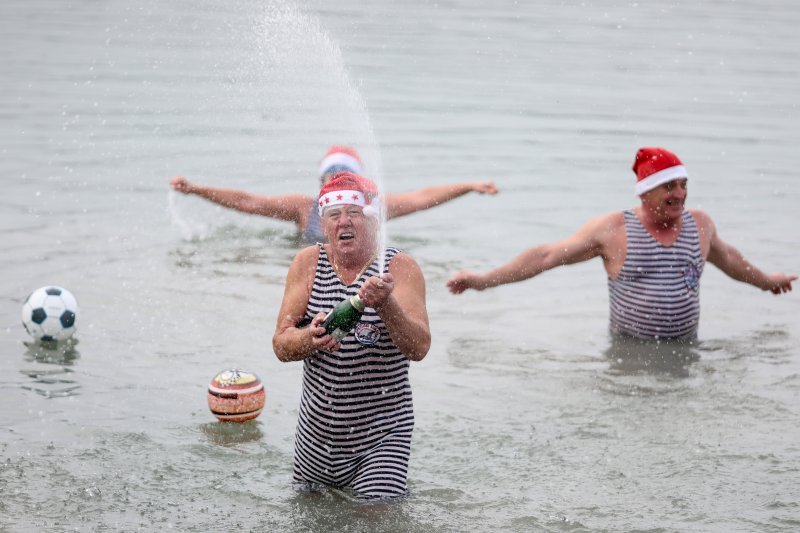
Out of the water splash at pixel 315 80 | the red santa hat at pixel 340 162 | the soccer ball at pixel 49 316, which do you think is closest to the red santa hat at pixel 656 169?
the red santa hat at pixel 340 162

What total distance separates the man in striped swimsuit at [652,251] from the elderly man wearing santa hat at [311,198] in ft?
4.10

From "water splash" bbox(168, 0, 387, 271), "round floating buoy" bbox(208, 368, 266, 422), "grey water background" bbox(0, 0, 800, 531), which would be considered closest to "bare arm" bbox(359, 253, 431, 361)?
"grey water background" bbox(0, 0, 800, 531)

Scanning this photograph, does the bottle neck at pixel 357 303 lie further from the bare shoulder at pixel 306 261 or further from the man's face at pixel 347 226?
the bare shoulder at pixel 306 261

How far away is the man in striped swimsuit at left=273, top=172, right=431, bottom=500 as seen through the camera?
24.0 ft

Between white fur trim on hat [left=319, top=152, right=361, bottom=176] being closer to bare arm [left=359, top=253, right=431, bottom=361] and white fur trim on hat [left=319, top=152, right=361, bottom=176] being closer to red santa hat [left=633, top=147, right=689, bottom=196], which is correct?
red santa hat [left=633, top=147, right=689, bottom=196]

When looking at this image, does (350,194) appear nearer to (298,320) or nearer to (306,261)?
(306,261)

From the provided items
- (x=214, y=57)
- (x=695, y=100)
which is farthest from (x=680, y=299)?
(x=214, y=57)

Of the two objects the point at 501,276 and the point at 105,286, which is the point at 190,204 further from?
the point at 501,276

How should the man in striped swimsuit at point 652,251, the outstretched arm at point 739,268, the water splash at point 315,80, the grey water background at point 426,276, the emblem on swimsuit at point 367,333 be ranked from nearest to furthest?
the emblem on swimsuit at point 367,333 → the grey water background at point 426,276 → the man in striped swimsuit at point 652,251 → the outstretched arm at point 739,268 → the water splash at point 315,80

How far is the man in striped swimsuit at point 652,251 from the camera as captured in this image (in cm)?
1124

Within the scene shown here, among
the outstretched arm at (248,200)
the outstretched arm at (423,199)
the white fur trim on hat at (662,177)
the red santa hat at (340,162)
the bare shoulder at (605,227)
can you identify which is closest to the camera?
the white fur trim on hat at (662,177)

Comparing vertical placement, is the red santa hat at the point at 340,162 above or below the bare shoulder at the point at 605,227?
below

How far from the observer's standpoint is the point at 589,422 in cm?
975

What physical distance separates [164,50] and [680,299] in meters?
20.2
